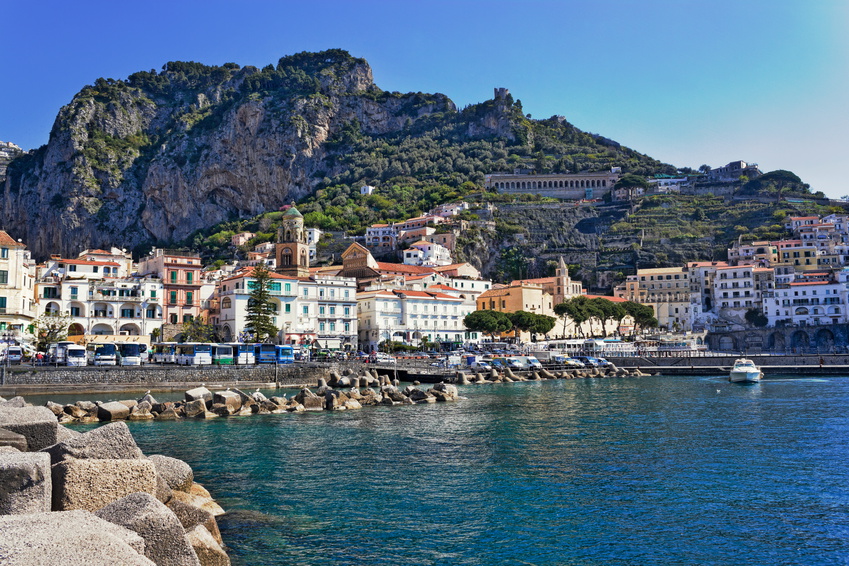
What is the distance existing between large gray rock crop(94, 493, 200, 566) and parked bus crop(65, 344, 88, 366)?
41.3m

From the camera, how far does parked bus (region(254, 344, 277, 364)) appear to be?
52.2 metres

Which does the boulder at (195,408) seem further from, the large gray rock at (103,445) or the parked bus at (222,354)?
the parked bus at (222,354)

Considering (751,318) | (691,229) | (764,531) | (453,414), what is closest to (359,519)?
(764,531)

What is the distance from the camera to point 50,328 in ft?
178

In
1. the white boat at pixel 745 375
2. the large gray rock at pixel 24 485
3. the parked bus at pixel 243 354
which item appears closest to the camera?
the large gray rock at pixel 24 485

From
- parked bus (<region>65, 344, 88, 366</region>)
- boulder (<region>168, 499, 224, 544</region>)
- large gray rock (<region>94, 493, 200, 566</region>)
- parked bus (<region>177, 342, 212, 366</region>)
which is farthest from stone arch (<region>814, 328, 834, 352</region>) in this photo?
large gray rock (<region>94, 493, 200, 566</region>)

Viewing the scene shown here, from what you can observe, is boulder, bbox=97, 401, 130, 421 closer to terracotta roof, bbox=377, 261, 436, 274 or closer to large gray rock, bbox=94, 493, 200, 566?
large gray rock, bbox=94, 493, 200, 566

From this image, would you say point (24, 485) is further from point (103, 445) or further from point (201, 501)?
point (201, 501)

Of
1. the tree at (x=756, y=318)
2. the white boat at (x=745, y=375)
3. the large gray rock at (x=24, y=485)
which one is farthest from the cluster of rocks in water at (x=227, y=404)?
the tree at (x=756, y=318)

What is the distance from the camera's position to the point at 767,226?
398ft

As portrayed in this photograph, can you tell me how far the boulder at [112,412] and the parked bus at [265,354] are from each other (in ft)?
75.7

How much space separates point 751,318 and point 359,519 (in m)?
101

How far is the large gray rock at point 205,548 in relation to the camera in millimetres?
9328

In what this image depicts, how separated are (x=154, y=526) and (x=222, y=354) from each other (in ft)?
148
